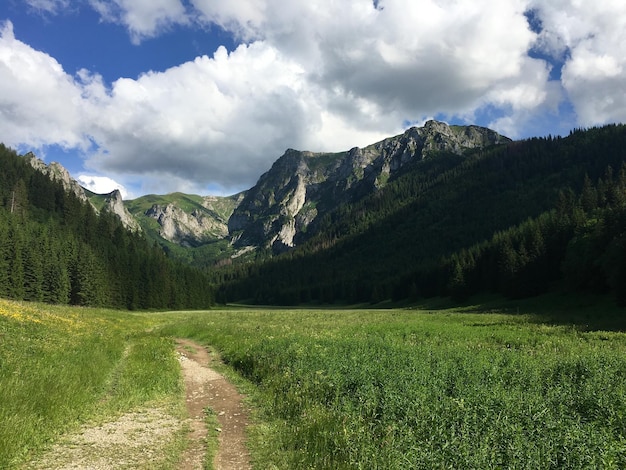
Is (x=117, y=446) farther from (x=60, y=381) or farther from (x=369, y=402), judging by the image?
(x=369, y=402)

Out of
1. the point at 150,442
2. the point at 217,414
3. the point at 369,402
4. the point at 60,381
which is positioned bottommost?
the point at 217,414

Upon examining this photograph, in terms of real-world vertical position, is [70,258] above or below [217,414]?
above

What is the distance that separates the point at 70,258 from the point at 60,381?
79.7 m

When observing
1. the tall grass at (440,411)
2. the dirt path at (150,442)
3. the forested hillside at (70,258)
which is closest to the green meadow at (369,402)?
the tall grass at (440,411)

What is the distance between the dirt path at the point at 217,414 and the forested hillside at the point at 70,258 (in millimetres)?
67637

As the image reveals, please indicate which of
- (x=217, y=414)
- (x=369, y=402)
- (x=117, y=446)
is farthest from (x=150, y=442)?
(x=369, y=402)

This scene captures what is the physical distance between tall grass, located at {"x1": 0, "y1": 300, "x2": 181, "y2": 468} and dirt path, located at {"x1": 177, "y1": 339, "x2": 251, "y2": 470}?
3.51ft

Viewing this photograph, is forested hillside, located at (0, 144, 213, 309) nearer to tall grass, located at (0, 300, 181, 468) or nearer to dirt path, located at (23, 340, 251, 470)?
tall grass, located at (0, 300, 181, 468)

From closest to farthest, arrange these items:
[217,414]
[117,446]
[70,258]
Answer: [117,446], [217,414], [70,258]

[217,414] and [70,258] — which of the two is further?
[70,258]

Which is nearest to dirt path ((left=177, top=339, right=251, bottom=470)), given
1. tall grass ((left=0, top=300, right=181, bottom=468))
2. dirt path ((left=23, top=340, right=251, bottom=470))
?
dirt path ((left=23, top=340, right=251, bottom=470))

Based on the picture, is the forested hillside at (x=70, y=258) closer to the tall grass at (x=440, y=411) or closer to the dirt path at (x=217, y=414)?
the dirt path at (x=217, y=414)

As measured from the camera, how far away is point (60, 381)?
46.2 feet

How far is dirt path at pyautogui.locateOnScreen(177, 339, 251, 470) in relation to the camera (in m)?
9.75
